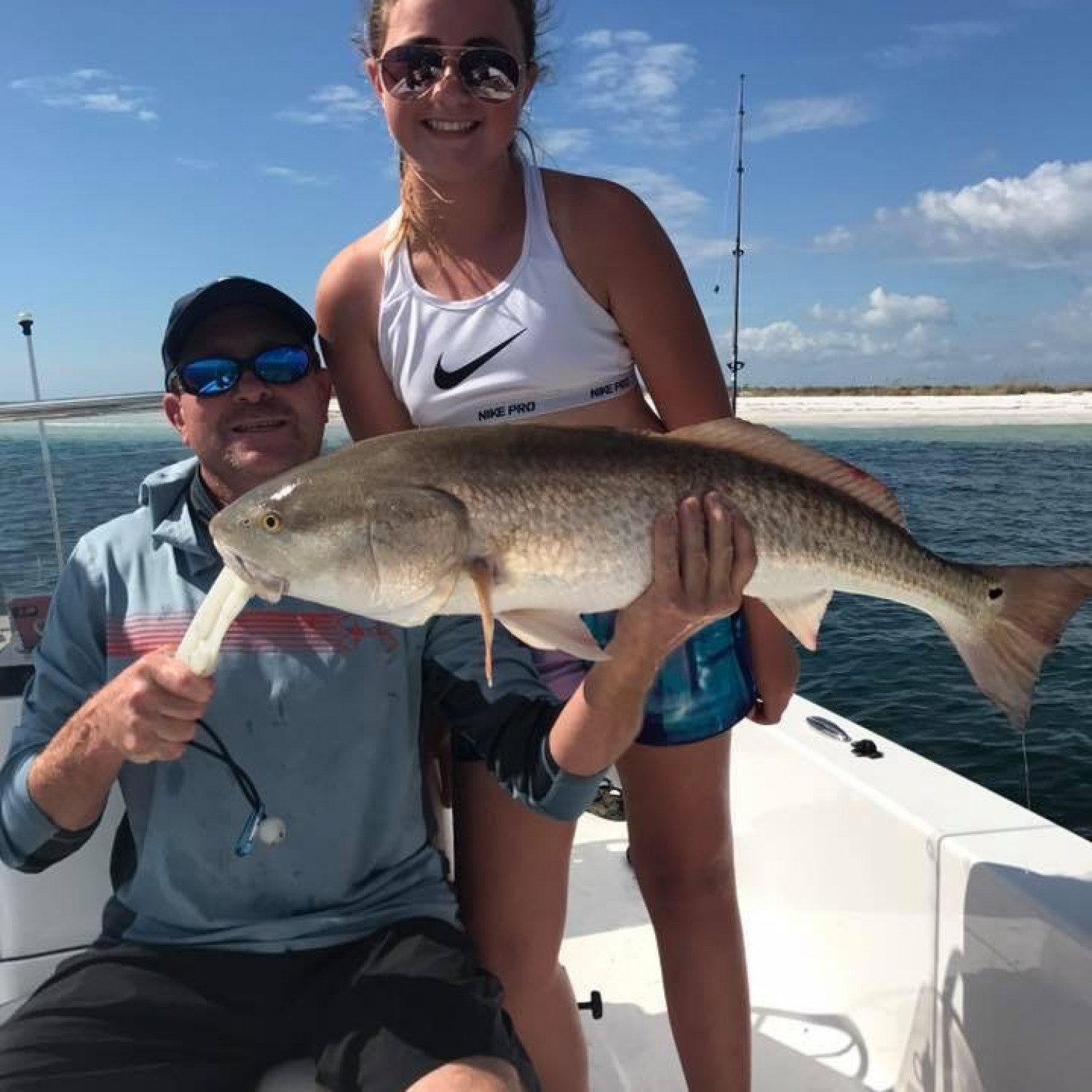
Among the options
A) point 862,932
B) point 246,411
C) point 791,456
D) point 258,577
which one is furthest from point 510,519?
point 862,932

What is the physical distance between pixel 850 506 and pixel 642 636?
588 mm

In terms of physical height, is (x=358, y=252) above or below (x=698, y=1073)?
→ above

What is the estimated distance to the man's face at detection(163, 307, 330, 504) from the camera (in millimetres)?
2609

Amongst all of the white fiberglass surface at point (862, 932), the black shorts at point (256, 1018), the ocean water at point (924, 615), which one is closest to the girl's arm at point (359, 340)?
the ocean water at point (924, 615)

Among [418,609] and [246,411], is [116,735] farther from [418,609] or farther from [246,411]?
[246,411]

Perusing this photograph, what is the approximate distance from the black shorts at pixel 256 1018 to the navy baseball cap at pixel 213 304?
1.53 m

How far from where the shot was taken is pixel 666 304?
8.43 ft

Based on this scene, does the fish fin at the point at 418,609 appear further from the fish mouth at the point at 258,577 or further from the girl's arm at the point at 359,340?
the girl's arm at the point at 359,340

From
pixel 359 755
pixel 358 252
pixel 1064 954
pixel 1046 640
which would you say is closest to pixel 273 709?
pixel 359 755

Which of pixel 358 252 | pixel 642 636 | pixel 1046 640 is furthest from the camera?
pixel 358 252

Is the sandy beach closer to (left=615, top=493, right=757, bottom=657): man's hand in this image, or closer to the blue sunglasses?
the blue sunglasses

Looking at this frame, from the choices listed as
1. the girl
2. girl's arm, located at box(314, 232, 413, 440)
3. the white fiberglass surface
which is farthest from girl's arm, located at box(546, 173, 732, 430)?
the white fiberglass surface

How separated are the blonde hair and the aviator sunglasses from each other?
0.46 feet

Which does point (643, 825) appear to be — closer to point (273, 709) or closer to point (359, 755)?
point (359, 755)
